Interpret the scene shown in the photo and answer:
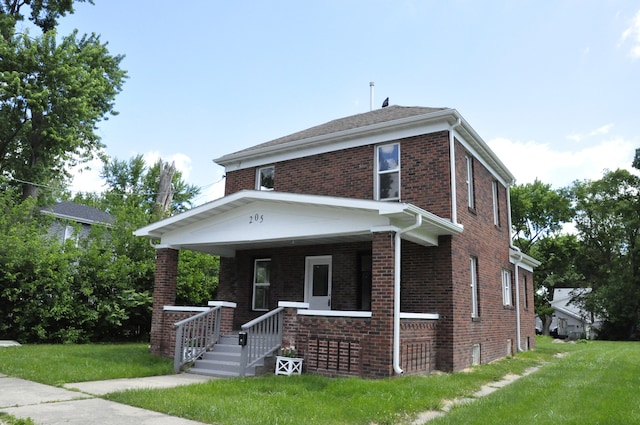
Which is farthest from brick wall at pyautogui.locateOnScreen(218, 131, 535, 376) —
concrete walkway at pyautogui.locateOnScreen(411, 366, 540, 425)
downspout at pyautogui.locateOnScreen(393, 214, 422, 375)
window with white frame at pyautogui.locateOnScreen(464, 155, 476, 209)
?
concrete walkway at pyautogui.locateOnScreen(411, 366, 540, 425)

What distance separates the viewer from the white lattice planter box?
918 centimetres

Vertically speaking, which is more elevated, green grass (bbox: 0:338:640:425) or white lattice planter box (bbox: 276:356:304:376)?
white lattice planter box (bbox: 276:356:304:376)

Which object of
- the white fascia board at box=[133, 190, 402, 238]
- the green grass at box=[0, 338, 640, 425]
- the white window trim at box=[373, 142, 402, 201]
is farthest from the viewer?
the white window trim at box=[373, 142, 402, 201]

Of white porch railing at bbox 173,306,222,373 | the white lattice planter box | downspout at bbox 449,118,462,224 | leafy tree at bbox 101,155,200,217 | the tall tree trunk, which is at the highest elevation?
leafy tree at bbox 101,155,200,217

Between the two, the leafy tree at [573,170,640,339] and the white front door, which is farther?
the leafy tree at [573,170,640,339]

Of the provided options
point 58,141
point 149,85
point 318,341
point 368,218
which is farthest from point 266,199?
point 58,141

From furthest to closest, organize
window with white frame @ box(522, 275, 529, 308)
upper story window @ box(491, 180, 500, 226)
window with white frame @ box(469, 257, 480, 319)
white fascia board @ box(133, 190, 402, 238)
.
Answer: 1. window with white frame @ box(522, 275, 529, 308)
2. upper story window @ box(491, 180, 500, 226)
3. window with white frame @ box(469, 257, 480, 319)
4. white fascia board @ box(133, 190, 402, 238)

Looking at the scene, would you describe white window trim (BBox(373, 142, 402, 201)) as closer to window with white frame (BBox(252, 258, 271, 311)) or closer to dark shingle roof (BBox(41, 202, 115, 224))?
window with white frame (BBox(252, 258, 271, 311))

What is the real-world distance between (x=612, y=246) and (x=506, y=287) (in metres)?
29.0

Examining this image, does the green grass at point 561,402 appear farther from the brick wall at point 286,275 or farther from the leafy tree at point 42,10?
the leafy tree at point 42,10

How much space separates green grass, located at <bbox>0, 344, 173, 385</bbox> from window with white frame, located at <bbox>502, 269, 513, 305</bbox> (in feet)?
34.2

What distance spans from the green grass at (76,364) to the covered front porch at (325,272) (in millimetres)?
1012

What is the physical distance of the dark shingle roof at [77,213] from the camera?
23.9 m

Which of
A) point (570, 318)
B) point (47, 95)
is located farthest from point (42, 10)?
point (570, 318)
